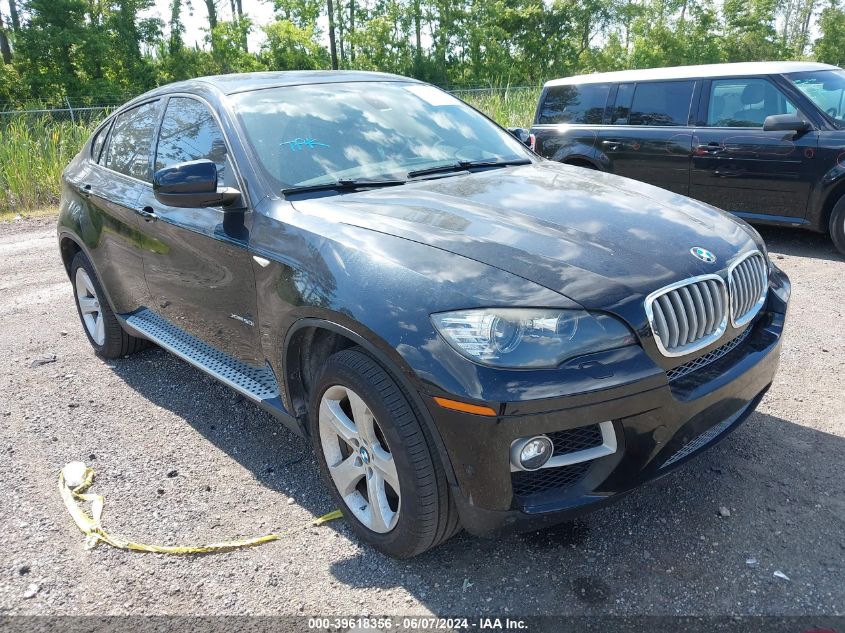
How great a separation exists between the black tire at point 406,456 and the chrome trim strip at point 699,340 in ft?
2.65

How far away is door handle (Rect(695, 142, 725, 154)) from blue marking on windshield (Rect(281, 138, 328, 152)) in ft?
16.9

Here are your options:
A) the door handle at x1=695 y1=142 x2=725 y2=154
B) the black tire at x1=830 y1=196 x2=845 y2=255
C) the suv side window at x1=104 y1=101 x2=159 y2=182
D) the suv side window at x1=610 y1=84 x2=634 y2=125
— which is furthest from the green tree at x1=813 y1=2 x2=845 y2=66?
the suv side window at x1=104 y1=101 x2=159 y2=182

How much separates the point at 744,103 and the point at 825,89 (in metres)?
0.70

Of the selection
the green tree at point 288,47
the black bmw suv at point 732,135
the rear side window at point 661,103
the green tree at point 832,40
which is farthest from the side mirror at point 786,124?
the green tree at point 832,40

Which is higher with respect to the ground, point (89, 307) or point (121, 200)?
point (121, 200)

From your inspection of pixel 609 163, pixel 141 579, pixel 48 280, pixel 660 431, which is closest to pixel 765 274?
pixel 660 431

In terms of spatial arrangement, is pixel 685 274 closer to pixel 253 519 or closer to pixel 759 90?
pixel 253 519

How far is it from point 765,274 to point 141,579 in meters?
2.78

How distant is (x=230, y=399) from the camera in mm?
4109

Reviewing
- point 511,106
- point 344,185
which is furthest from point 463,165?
point 511,106

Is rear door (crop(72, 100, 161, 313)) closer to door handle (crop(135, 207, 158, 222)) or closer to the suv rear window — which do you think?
door handle (crop(135, 207, 158, 222))

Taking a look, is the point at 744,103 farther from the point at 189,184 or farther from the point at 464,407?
the point at 464,407

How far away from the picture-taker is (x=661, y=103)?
24.7ft

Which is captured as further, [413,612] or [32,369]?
[32,369]
